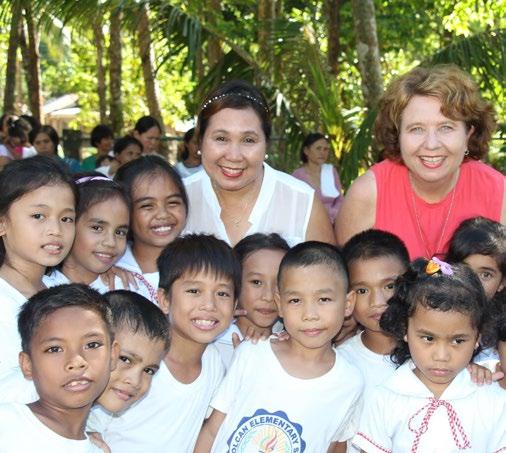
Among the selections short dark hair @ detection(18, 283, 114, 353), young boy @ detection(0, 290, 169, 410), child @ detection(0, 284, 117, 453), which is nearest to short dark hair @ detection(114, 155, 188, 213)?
young boy @ detection(0, 290, 169, 410)

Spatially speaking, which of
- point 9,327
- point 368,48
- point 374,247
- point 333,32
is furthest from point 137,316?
point 333,32

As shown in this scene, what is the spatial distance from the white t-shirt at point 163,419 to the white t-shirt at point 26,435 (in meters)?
0.61

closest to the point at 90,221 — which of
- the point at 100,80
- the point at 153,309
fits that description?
the point at 153,309

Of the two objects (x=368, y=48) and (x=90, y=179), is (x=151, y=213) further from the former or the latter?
(x=368, y=48)

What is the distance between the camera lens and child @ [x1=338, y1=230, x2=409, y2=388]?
4.19m

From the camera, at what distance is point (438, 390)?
3771 mm

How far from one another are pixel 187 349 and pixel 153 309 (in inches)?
13.2

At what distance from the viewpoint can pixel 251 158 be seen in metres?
4.68

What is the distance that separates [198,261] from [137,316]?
48 centimetres

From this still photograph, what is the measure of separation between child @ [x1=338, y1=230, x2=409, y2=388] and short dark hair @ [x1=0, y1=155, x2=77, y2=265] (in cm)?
142

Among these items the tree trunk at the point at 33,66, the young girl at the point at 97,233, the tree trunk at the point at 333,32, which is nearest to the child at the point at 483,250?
the young girl at the point at 97,233

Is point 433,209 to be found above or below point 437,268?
above

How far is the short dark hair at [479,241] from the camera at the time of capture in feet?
14.5

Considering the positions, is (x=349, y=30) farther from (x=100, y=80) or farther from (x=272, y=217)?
(x=272, y=217)
